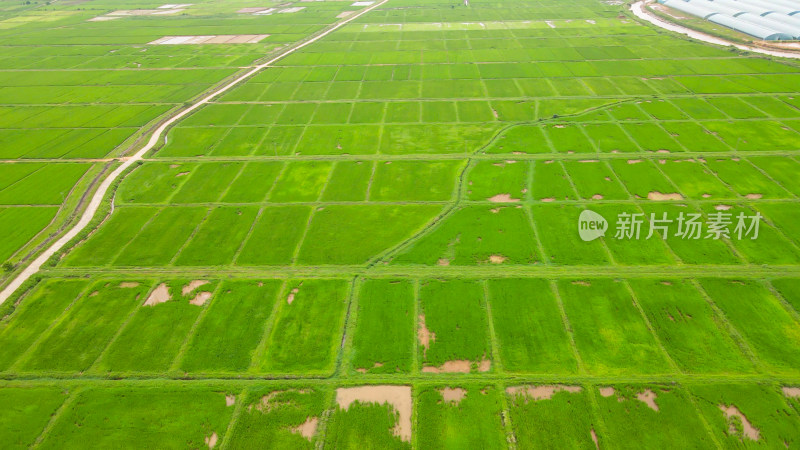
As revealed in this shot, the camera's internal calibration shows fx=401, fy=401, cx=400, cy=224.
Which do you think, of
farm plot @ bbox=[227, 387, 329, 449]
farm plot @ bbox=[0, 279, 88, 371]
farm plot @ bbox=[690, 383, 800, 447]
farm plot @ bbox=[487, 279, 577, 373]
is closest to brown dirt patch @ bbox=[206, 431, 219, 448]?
farm plot @ bbox=[227, 387, 329, 449]

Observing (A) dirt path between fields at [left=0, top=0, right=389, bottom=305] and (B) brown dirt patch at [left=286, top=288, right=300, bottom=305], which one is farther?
(A) dirt path between fields at [left=0, top=0, right=389, bottom=305]

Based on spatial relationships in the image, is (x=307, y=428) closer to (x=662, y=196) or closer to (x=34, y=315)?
(x=34, y=315)

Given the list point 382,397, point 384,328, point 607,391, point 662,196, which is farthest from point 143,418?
point 662,196

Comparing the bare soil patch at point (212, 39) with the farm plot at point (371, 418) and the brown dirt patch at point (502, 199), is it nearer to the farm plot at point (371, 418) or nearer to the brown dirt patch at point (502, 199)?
the brown dirt patch at point (502, 199)

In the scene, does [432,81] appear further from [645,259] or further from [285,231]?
[645,259]

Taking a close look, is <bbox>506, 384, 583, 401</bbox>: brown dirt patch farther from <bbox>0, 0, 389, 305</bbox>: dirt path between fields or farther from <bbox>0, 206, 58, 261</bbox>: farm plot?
<bbox>0, 206, 58, 261</bbox>: farm plot
